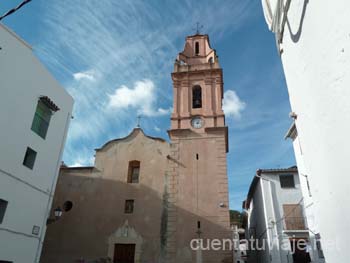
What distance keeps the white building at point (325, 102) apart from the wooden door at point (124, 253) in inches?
563

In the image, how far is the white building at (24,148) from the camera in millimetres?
9430

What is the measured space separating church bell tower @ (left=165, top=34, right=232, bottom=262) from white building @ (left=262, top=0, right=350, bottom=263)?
12986 millimetres

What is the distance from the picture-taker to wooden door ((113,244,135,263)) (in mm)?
14820

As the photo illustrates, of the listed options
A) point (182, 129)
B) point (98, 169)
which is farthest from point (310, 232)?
point (98, 169)

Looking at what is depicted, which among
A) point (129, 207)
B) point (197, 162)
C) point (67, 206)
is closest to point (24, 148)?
point (129, 207)

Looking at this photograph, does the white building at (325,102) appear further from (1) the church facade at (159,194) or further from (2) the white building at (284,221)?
(2) the white building at (284,221)

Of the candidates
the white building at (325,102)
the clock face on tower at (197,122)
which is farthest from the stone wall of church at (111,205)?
the white building at (325,102)

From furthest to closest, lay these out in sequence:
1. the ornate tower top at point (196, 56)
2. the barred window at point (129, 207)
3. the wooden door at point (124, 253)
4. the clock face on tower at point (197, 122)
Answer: the ornate tower top at point (196, 56)
the clock face on tower at point (197, 122)
the barred window at point (129, 207)
the wooden door at point (124, 253)

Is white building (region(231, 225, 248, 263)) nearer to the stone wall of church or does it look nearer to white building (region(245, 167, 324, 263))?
white building (region(245, 167, 324, 263))

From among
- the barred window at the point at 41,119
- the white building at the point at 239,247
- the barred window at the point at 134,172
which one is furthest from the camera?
the white building at the point at 239,247

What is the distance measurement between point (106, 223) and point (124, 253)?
1.90 metres

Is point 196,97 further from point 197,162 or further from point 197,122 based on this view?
point 197,162

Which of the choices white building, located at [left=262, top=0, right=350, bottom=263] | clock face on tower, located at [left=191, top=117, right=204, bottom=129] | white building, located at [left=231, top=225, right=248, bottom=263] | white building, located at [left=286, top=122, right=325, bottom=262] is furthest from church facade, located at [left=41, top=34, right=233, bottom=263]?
white building, located at [left=262, top=0, right=350, bottom=263]

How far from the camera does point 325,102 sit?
6.13ft
